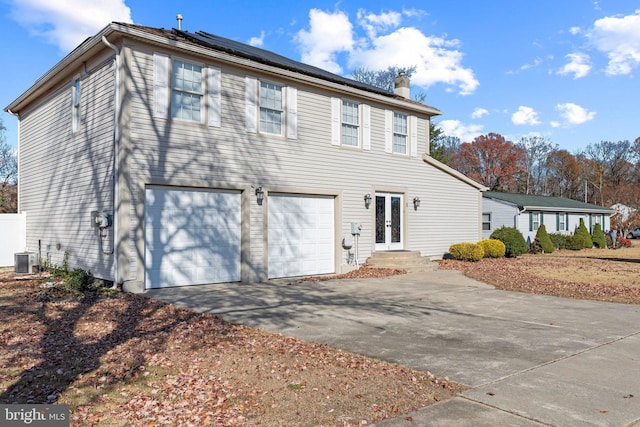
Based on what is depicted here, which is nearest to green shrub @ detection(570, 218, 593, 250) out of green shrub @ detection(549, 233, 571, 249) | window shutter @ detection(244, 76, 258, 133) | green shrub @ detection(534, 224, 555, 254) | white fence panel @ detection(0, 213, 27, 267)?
green shrub @ detection(549, 233, 571, 249)

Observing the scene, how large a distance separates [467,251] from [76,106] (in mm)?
13290

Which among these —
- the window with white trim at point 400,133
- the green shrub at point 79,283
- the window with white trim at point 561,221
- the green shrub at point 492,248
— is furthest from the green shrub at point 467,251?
the window with white trim at point 561,221

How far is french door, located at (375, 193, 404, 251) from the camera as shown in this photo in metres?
15.3

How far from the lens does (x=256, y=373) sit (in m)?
4.64

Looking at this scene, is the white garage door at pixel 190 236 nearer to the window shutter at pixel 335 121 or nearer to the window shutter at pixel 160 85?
the window shutter at pixel 160 85

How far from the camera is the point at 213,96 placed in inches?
445

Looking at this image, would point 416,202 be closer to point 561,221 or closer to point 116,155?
point 116,155

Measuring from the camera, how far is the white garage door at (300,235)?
12.5m

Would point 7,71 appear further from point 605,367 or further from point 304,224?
point 605,367

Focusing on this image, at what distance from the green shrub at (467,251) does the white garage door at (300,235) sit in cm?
562

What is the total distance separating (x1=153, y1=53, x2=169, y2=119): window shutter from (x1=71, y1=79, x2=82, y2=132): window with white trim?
300cm

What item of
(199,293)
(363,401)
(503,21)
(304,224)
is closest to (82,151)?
(199,293)

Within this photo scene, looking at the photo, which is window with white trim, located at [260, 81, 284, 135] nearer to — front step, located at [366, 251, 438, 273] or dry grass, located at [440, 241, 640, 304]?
front step, located at [366, 251, 438, 273]

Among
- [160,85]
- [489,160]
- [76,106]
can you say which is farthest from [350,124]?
[489,160]
